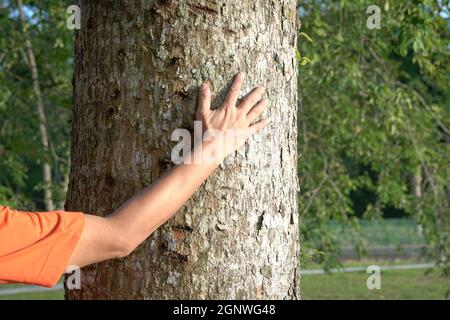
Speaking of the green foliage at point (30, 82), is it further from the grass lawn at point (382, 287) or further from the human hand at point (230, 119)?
the human hand at point (230, 119)

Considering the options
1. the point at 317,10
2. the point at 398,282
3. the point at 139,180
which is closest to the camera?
the point at 139,180

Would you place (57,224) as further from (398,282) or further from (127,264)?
(398,282)

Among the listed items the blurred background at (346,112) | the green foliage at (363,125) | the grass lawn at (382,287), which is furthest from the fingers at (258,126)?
the grass lawn at (382,287)

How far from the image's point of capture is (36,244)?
2201 mm

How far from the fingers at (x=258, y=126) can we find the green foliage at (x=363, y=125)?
5390mm

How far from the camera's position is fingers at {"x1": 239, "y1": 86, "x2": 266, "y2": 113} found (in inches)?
96.9

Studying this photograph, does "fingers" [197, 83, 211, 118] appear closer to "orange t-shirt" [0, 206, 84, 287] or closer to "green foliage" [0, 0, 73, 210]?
"orange t-shirt" [0, 206, 84, 287]

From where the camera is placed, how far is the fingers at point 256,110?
2.47 m

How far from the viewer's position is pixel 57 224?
2.24 metres

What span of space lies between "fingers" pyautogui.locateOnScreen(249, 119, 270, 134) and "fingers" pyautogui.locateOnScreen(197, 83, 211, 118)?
148mm

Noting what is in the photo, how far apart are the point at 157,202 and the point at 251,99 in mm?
444

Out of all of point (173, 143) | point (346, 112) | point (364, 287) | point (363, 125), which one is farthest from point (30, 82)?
point (173, 143)

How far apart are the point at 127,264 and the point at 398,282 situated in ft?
45.8

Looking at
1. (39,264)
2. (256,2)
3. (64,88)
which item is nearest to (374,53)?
(64,88)
